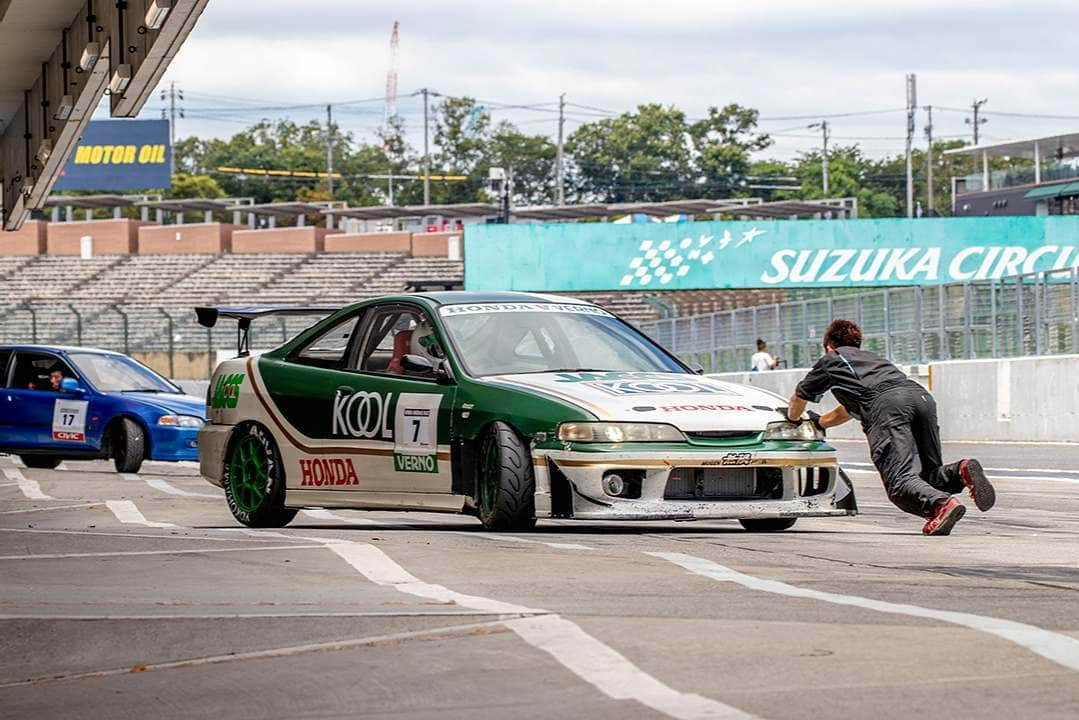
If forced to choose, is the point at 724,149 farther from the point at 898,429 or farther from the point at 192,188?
the point at 898,429

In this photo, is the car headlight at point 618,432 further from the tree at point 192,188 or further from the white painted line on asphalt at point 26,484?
the tree at point 192,188

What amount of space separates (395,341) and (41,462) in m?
13.4

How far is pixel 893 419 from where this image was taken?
1202 centimetres

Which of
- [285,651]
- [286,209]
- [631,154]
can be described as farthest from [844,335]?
[631,154]

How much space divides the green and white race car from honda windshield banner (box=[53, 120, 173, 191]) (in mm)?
80823

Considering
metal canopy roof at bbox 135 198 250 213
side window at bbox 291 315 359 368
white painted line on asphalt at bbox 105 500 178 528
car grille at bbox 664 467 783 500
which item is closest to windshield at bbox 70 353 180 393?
white painted line on asphalt at bbox 105 500 178 528

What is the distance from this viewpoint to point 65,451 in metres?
23.1

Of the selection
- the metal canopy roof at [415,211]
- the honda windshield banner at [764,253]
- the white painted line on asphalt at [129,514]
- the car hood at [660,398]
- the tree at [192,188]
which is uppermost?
the tree at [192,188]

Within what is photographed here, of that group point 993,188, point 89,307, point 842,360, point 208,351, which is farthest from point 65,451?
point 993,188

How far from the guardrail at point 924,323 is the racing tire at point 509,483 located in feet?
46.8

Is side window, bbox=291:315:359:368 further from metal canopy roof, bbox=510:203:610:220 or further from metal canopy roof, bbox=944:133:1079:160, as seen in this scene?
metal canopy roof, bbox=944:133:1079:160

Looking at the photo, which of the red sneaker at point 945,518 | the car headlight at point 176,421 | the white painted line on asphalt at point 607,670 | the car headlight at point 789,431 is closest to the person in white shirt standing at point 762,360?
the car headlight at point 176,421

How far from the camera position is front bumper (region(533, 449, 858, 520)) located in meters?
10.7

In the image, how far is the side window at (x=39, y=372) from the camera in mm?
23344
